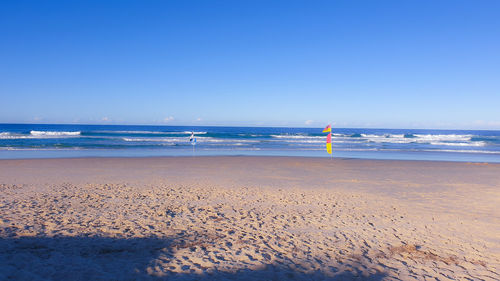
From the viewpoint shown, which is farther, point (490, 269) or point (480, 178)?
point (480, 178)

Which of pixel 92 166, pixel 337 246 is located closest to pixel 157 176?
pixel 92 166

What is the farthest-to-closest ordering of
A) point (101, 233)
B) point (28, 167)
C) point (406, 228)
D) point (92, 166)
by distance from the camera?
point (92, 166) → point (28, 167) → point (406, 228) → point (101, 233)

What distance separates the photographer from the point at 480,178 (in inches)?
503

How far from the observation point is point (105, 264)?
4.31 meters

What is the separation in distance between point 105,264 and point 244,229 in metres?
2.52

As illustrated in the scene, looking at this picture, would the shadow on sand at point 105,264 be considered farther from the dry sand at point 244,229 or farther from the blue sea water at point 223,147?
the blue sea water at point 223,147

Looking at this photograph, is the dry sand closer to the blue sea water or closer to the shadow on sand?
the shadow on sand

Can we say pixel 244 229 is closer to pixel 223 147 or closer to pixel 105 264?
pixel 105 264

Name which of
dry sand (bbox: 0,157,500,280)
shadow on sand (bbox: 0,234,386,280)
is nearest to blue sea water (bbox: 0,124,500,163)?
dry sand (bbox: 0,157,500,280)

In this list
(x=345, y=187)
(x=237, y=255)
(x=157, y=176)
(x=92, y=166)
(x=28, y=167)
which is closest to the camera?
(x=237, y=255)

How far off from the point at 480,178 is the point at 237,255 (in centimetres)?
1252

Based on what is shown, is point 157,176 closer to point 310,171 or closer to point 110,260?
point 310,171

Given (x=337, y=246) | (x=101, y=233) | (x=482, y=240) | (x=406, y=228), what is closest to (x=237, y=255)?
(x=337, y=246)

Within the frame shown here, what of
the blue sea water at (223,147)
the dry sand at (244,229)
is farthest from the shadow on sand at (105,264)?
the blue sea water at (223,147)
